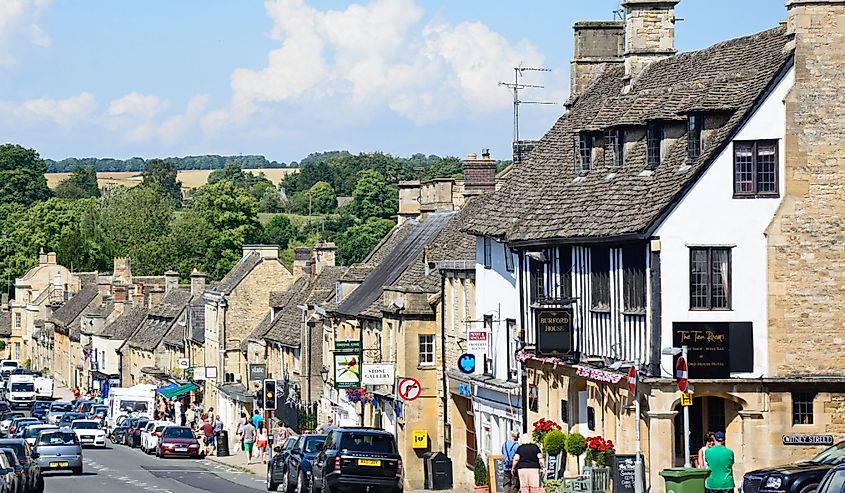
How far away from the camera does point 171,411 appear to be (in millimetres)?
90188

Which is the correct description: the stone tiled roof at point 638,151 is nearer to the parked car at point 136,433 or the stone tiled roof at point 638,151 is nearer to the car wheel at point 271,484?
the car wheel at point 271,484

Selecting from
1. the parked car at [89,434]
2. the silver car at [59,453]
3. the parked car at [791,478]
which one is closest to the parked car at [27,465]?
the silver car at [59,453]

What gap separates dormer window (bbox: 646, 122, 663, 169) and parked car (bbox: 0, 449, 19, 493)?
15420 mm

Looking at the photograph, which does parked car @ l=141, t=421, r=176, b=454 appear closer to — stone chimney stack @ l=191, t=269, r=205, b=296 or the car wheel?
stone chimney stack @ l=191, t=269, r=205, b=296

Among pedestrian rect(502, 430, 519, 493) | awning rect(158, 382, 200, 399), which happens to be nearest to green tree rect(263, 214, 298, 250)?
awning rect(158, 382, 200, 399)

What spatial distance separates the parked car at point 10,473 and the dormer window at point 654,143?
15420mm

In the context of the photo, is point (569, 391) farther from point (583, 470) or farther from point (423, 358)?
point (423, 358)

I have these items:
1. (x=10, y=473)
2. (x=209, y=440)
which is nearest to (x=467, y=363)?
(x=10, y=473)

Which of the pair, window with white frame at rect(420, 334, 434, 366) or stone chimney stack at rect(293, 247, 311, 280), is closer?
window with white frame at rect(420, 334, 434, 366)

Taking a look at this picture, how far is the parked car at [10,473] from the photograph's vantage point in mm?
34125

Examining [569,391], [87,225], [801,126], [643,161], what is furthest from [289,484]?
[87,225]

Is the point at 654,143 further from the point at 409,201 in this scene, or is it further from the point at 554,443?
the point at 409,201

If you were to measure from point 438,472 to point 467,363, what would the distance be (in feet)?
13.0

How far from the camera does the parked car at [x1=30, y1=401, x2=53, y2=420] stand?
9131 cm
